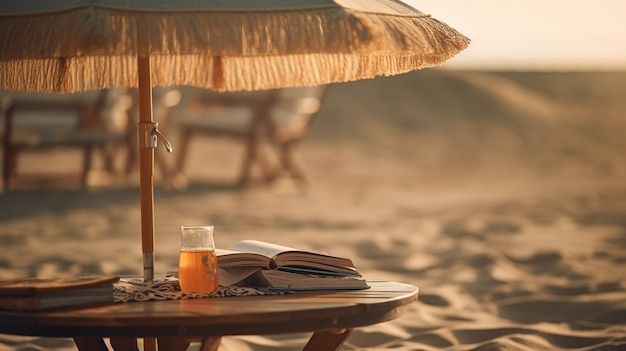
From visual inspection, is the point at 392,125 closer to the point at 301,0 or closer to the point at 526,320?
the point at 526,320

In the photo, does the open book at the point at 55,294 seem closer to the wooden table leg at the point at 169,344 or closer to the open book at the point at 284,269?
the wooden table leg at the point at 169,344

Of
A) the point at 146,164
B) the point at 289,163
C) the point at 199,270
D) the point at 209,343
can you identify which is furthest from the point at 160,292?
the point at 289,163

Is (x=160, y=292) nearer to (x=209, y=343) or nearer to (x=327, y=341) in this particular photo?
(x=209, y=343)

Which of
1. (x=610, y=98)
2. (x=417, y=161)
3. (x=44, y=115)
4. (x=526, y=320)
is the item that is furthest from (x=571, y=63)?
(x=526, y=320)

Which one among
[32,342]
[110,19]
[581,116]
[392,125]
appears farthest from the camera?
[581,116]

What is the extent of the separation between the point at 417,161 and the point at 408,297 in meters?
13.8

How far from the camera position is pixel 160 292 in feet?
9.16

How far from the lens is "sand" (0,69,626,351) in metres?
4.50

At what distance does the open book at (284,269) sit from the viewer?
2.91m

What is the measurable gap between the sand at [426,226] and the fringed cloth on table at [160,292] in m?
1.25

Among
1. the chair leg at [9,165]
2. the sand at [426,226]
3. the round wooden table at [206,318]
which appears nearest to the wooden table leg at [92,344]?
the round wooden table at [206,318]

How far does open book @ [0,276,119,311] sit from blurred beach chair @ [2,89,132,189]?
26.7ft

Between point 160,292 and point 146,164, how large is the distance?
1.33 ft

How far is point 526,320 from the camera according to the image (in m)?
4.63
